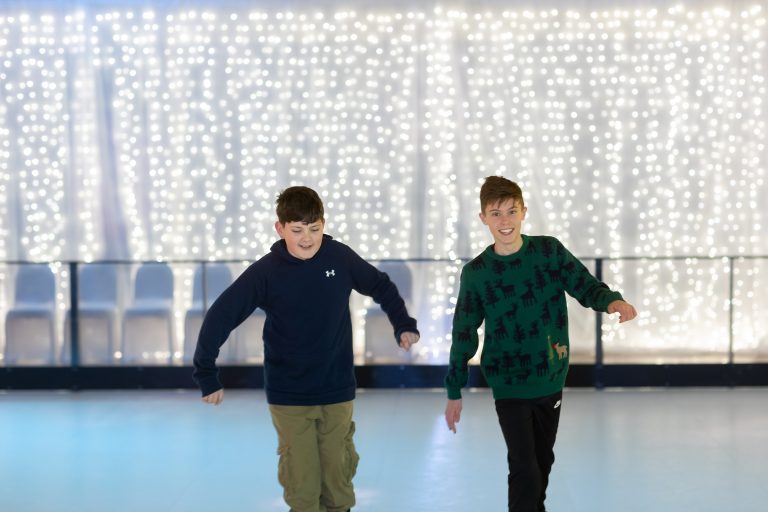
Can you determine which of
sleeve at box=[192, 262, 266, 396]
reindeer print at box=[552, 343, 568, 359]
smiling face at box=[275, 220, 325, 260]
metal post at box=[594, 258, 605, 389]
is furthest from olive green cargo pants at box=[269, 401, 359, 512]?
metal post at box=[594, 258, 605, 389]

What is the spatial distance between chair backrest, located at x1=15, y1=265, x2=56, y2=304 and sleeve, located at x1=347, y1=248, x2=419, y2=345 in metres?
4.12

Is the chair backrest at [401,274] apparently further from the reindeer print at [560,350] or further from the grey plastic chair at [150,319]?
the reindeer print at [560,350]

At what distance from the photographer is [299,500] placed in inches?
114

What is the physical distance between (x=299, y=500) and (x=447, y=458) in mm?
1473

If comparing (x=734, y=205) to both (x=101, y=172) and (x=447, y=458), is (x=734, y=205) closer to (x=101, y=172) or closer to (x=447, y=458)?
(x=447, y=458)

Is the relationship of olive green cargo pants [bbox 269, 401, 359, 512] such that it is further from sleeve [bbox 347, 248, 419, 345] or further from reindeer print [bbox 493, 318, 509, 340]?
reindeer print [bbox 493, 318, 509, 340]

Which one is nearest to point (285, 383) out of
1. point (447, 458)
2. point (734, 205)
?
point (447, 458)

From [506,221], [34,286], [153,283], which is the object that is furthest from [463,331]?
[34,286]

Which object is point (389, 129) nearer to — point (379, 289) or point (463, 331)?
point (379, 289)

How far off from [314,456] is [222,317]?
1.63ft

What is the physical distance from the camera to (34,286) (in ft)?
21.6

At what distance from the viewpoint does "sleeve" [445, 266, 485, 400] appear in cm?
285

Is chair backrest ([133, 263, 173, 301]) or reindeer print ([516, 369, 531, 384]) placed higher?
chair backrest ([133, 263, 173, 301])

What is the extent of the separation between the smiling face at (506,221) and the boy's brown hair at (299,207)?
50 cm
